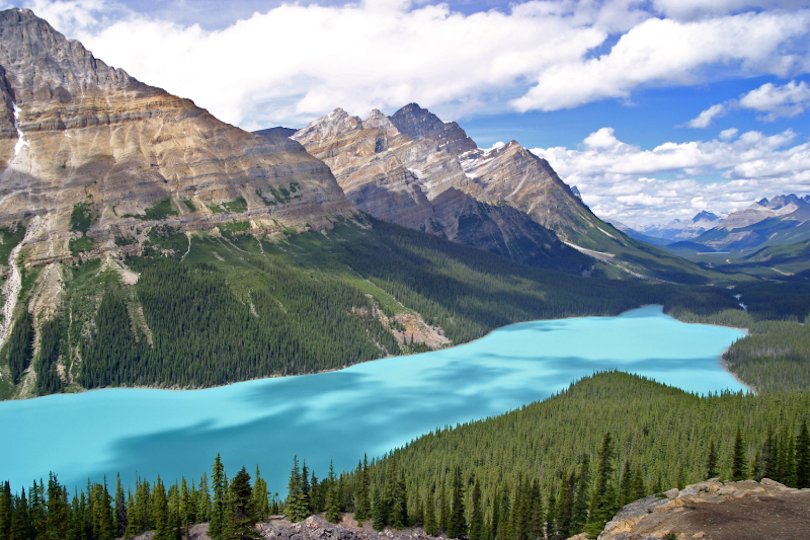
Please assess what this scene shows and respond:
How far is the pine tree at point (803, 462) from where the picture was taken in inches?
2653

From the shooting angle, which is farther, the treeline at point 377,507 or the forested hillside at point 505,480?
the forested hillside at point 505,480

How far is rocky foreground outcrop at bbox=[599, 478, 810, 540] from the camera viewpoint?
47.6 meters

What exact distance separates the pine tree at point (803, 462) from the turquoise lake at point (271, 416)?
6181cm

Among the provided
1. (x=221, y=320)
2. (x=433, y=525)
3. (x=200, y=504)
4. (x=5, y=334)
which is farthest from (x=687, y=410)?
(x=5, y=334)

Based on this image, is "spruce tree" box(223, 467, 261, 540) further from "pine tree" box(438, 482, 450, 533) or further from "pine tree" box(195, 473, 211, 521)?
"pine tree" box(438, 482, 450, 533)

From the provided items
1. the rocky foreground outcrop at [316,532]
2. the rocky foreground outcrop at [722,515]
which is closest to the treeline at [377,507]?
the rocky foreground outcrop at [316,532]

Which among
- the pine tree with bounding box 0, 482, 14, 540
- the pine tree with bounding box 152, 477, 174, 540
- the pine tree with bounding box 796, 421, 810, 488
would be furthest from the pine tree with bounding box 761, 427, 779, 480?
the pine tree with bounding box 0, 482, 14, 540

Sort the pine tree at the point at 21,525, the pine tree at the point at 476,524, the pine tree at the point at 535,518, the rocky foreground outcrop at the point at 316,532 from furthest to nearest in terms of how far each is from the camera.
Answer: the pine tree at the point at 535,518 < the pine tree at the point at 476,524 < the pine tree at the point at 21,525 < the rocky foreground outcrop at the point at 316,532

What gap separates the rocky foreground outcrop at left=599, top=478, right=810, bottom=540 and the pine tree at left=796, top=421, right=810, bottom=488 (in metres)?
9.95

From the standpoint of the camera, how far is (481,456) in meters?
97.2

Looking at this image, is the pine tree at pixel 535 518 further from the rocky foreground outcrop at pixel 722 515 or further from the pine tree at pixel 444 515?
the rocky foreground outcrop at pixel 722 515

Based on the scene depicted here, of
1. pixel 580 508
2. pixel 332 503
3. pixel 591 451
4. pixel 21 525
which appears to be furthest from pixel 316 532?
pixel 591 451

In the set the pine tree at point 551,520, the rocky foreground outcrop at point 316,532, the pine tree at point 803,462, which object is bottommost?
the pine tree at point 551,520

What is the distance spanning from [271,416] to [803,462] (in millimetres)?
93192
